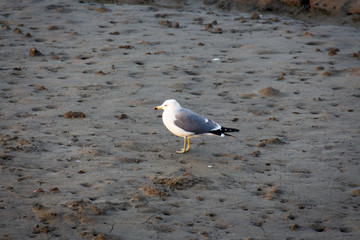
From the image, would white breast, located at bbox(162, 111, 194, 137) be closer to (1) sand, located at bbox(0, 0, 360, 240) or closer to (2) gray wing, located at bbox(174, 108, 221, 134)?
(2) gray wing, located at bbox(174, 108, 221, 134)

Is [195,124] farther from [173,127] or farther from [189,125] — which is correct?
[173,127]

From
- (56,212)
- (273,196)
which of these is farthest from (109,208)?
(273,196)

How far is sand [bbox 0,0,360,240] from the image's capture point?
4.97m

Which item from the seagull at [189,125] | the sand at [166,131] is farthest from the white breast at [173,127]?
the sand at [166,131]

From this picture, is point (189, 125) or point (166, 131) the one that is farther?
point (166, 131)

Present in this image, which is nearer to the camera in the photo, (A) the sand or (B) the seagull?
(A) the sand

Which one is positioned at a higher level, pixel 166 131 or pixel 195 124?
pixel 195 124

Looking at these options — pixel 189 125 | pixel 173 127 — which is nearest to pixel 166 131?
pixel 173 127

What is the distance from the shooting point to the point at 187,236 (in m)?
4.66

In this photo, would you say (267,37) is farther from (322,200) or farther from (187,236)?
(187,236)

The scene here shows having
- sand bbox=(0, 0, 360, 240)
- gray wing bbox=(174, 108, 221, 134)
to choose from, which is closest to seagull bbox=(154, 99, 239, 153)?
gray wing bbox=(174, 108, 221, 134)

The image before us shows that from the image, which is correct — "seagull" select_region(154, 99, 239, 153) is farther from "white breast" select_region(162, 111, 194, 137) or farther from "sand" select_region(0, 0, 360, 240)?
"sand" select_region(0, 0, 360, 240)

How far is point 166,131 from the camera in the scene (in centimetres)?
704

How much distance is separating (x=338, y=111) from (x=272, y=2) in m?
5.67
